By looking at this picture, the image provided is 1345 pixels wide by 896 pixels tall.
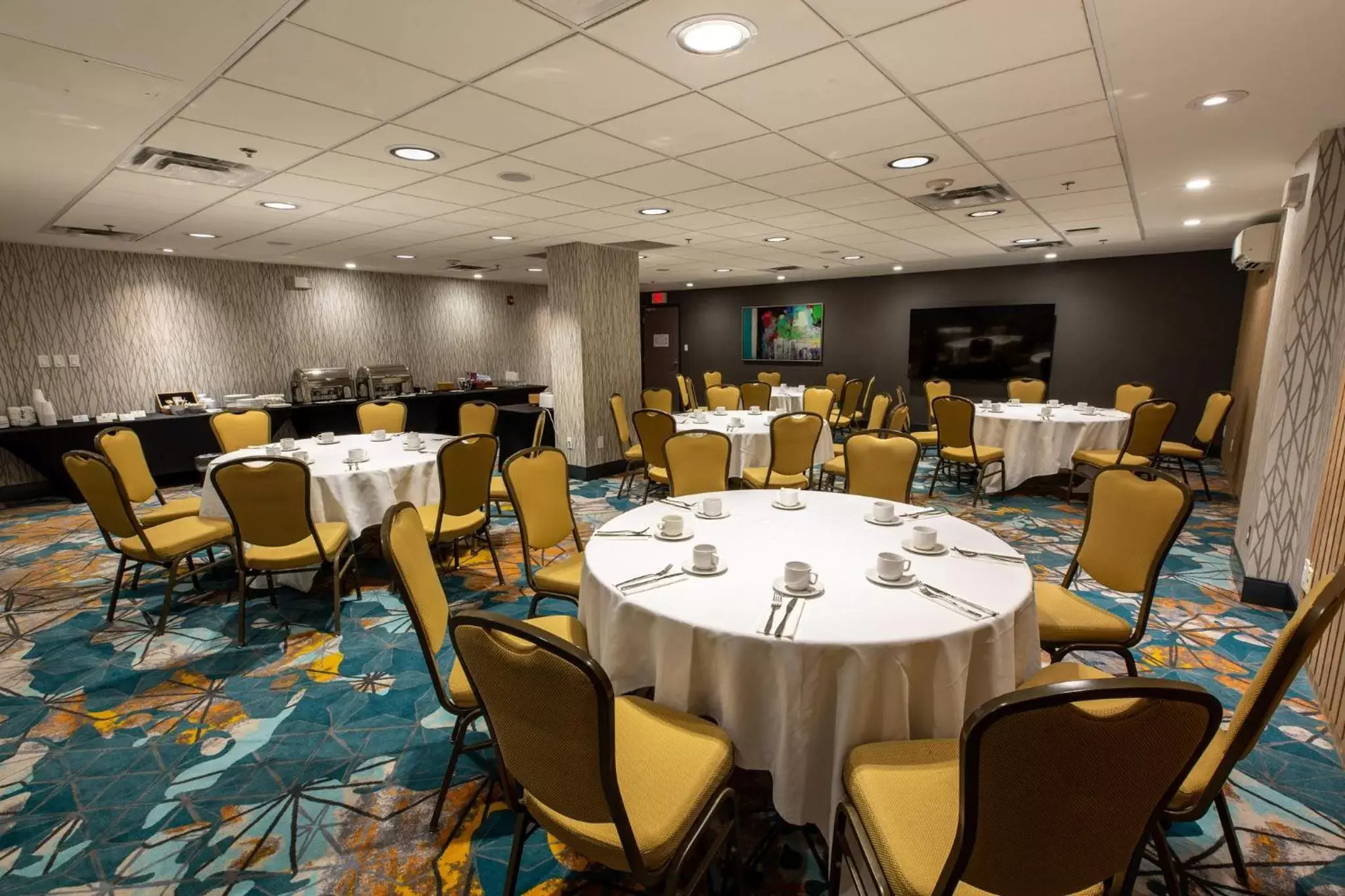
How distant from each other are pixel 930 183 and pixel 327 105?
3.55 m

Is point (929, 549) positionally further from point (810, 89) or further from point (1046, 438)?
point (1046, 438)

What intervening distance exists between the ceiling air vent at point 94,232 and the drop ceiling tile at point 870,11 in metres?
6.29

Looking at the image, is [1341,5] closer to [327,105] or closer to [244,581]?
[327,105]

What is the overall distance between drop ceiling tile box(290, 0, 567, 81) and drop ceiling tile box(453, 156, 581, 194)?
4.12 feet

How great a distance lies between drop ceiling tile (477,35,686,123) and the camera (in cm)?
220

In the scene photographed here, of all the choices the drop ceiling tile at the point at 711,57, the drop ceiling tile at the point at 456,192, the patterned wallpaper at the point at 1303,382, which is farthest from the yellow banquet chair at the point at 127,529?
the patterned wallpaper at the point at 1303,382

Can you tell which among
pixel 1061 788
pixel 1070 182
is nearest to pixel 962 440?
pixel 1070 182

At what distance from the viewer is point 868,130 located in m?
3.01

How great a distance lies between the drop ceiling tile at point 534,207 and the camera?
4475 mm

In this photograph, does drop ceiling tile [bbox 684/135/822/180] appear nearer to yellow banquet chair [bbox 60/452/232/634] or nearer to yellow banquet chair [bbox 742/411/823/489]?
yellow banquet chair [bbox 742/411/823/489]

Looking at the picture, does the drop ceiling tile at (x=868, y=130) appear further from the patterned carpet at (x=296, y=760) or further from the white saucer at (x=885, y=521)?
the patterned carpet at (x=296, y=760)

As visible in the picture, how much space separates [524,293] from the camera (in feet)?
36.8

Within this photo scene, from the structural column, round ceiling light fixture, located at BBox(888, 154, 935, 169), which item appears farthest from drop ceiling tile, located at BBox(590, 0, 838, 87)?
the structural column

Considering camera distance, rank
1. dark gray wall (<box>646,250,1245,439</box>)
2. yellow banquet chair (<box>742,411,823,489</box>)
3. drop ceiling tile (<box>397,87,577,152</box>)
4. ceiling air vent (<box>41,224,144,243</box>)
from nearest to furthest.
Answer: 1. drop ceiling tile (<box>397,87,577,152</box>)
2. yellow banquet chair (<box>742,411,823,489</box>)
3. ceiling air vent (<box>41,224,144,243</box>)
4. dark gray wall (<box>646,250,1245,439</box>)
